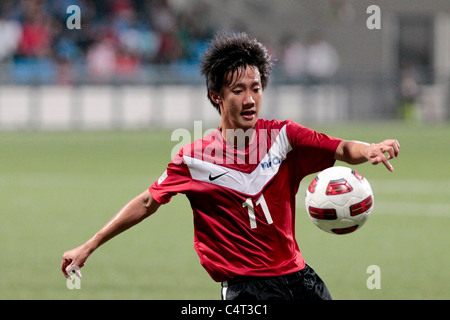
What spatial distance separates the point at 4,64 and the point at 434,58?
15.9 metres

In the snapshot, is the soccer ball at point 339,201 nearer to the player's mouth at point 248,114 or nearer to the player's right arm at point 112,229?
the player's mouth at point 248,114

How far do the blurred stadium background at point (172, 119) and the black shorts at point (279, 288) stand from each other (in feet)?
7.56

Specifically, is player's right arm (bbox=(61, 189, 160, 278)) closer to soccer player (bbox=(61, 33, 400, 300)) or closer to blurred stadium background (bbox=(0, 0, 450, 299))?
soccer player (bbox=(61, 33, 400, 300))

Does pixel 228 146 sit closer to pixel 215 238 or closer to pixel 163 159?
pixel 215 238

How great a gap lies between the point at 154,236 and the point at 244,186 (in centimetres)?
547

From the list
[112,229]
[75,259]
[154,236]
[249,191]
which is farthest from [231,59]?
[154,236]

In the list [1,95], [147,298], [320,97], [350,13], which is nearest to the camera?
[147,298]

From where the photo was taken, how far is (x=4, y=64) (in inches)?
971

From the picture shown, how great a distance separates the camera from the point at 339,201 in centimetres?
498

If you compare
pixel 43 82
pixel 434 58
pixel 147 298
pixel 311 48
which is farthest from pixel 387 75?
pixel 147 298

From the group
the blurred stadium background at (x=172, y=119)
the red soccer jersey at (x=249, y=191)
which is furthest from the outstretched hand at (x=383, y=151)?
the blurred stadium background at (x=172, y=119)

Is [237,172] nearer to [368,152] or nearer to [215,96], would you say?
[215,96]

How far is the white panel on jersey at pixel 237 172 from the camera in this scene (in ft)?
16.3
